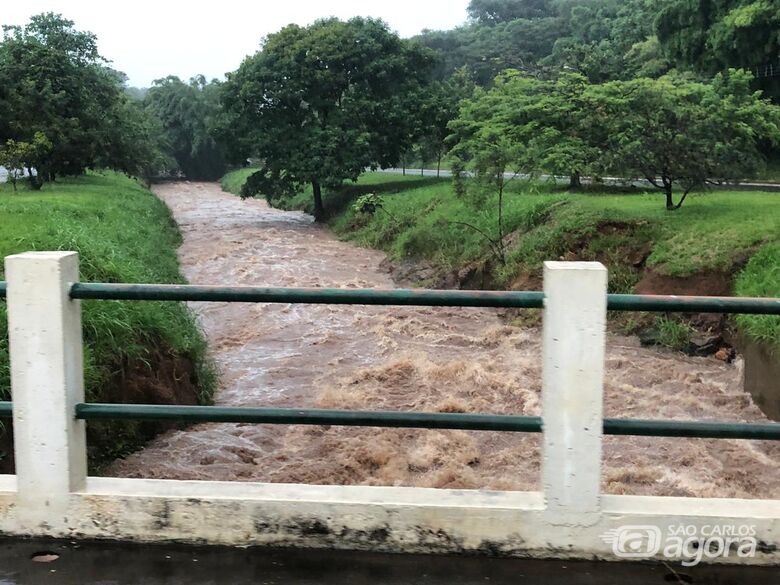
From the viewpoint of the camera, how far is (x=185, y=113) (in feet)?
196

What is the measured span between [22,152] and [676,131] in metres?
16.4

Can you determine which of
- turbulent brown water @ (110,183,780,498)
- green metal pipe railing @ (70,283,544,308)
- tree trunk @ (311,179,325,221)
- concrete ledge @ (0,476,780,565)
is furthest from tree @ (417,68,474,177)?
concrete ledge @ (0,476,780,565)

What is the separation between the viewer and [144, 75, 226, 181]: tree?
59250 millimetres

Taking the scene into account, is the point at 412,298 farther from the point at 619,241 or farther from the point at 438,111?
the point at 438,111

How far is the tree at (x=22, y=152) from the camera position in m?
21.6

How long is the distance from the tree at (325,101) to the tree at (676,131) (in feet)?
42.5

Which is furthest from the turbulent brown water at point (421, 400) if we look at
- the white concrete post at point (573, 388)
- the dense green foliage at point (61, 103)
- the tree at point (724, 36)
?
→ the tree at point (724, 36)

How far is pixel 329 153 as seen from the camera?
27125 mm

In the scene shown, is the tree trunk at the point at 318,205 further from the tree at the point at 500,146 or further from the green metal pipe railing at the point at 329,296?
the green metal pipe railing at the point at 329,296

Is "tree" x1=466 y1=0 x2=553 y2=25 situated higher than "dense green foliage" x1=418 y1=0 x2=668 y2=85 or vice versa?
"tree" x1=466 y1=0 x2=553 y2=25

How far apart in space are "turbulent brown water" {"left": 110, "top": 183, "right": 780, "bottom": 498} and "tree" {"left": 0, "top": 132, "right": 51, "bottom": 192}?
10.4 m

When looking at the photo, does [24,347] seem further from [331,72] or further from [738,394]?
[331,72]

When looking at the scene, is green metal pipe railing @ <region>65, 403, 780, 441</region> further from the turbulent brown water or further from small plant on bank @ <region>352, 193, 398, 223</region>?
small plant on bank @ <region>352, 193, 398, 223</region>

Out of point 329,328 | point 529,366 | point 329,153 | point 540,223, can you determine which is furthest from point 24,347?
point 329,153
